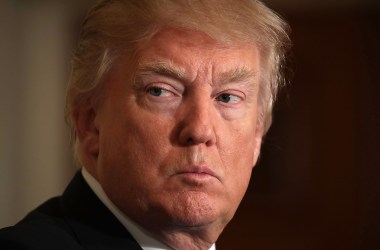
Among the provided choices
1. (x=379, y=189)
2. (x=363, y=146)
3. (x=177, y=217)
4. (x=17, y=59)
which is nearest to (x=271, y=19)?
(x=177, y=217)

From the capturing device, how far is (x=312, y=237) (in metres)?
3.05

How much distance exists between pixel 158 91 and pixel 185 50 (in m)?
0.10

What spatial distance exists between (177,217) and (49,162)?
213 centimetres

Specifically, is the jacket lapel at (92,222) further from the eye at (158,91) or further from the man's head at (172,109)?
the eye at (158,91)

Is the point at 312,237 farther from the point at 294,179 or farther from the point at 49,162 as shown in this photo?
the point at 49,162

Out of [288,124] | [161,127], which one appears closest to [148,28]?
[161,127]

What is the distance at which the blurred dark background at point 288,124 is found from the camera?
311 centimetres

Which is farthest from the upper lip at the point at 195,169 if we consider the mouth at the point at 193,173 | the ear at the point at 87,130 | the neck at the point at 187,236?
the ear at the point at 87,130

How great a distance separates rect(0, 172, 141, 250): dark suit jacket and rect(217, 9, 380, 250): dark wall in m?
1.79

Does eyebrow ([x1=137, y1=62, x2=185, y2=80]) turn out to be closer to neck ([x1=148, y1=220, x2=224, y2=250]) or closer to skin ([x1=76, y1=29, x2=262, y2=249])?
skin ([x1=76, y1=29, x2=262, y2=249])

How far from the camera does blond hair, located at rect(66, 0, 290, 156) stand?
1.34 metres

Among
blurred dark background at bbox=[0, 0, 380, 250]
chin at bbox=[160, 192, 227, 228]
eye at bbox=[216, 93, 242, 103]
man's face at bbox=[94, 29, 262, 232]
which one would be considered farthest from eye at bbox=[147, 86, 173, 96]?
blurred dark background at bbox=[0, 0, 380, 250]

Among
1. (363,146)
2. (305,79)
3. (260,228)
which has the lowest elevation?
(260,228)

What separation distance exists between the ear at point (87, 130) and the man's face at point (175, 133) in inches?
1.3
